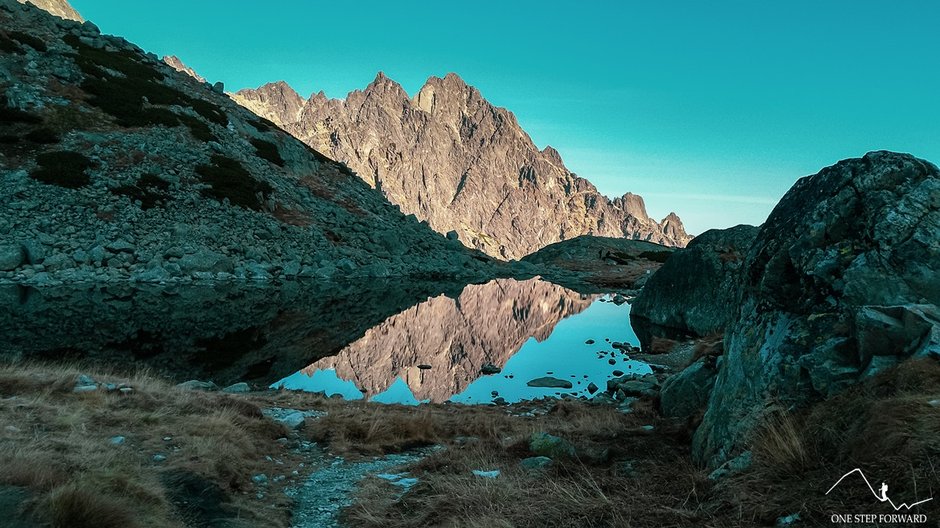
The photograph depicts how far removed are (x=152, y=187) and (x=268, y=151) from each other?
2284 centimetres

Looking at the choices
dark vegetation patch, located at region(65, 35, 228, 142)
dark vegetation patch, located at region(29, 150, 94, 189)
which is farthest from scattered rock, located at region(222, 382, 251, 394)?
dark vegetation patch, located at region(65, 35, 228, 142)

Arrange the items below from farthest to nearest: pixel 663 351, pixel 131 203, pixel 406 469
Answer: pixel 131 203, pixel 663 351, pixel 406 469

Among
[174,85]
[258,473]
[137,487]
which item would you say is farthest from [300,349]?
[174,85]

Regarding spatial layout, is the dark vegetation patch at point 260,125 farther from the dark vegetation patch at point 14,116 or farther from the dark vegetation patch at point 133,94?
the dark vegetation patch at point 14,116

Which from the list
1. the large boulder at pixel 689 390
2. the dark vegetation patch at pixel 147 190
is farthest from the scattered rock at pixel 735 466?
the dark vegetation patch at pixel 147 190

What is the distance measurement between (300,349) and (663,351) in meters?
19.6

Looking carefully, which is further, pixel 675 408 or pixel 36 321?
pixel 36 321

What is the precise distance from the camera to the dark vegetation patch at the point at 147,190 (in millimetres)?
49412

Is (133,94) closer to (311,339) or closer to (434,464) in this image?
(311,339)

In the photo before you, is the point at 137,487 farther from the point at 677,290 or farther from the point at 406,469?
→ the point at 677,290

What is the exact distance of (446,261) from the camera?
7819 cm

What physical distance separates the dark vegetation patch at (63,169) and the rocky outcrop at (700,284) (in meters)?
50.7

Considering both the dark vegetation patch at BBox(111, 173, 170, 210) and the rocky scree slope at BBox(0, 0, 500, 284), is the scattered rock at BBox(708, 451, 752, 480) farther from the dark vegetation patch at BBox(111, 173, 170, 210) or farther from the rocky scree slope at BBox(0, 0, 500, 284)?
the dark vegetation patch at BBox(111, 173, 170, 210)

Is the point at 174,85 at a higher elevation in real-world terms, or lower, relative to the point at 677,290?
higher
